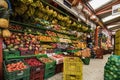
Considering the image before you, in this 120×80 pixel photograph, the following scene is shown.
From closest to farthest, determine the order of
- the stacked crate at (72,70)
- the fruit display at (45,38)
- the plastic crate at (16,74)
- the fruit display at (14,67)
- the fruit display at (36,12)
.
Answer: the plastic crate at (16,74) < the fruit display at (14,67) < the stacked crate at (72,70) < the fruit display at (36,12) < the fruit display at (45,38)

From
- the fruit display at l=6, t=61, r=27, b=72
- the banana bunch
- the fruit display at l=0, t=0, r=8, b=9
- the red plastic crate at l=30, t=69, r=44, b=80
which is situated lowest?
the red plastic crate at l=30, t=69, r=44, b=80

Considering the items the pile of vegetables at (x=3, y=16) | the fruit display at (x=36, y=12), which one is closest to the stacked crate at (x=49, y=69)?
the pile of vegetables at (x=3, y=16)

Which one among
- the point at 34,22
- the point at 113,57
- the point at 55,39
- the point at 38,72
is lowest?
the point at 38,72

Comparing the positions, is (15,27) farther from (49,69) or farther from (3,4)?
(49,69)

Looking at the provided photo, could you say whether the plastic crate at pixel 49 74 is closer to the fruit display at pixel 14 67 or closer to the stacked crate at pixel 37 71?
the stacked crate at pixel 37 71

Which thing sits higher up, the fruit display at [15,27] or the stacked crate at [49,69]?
the fruit display at [15,27]

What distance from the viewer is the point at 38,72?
386 cm

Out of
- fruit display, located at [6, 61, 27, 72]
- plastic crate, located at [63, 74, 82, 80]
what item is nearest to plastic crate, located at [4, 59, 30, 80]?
fruit display, located at [6, 61, 27, 72]

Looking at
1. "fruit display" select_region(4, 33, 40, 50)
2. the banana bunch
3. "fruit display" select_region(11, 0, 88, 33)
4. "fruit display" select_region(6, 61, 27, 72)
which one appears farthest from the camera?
the banana bunch

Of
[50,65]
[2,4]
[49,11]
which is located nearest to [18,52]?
[50,65]

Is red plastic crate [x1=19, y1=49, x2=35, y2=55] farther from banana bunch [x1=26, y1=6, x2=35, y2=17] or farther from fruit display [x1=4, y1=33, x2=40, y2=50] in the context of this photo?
banana bunch [x1=26, y1=6, x2=35, y2=17]

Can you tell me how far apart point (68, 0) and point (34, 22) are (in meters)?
2.10

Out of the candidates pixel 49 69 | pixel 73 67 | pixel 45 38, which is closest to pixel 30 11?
pixel 45 38

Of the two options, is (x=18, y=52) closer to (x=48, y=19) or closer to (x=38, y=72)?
(x=38, y=72)
